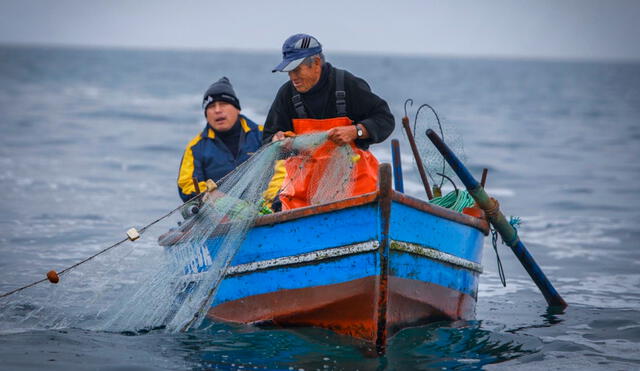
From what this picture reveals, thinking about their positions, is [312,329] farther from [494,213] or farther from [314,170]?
[494,213]

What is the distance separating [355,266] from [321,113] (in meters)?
1.16

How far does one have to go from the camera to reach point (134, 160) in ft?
66.7

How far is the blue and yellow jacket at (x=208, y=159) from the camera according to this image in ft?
24.1

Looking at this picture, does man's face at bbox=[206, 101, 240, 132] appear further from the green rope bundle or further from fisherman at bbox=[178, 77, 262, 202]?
the green rope bundle

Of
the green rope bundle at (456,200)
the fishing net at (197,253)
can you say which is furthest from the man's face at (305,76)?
the green rope bundle at (456,200)

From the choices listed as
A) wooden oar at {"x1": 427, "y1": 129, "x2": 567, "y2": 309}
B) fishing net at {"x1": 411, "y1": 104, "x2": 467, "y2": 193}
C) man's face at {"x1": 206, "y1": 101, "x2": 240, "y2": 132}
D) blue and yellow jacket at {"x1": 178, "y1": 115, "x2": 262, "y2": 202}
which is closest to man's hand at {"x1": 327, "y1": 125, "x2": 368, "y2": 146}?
wooden oar at {"x1": 427, "y1": 129, "x2": 567, "y2": 309}

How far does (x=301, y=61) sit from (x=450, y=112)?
34.7 meters

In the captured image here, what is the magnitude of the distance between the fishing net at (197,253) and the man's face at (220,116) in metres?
0.99

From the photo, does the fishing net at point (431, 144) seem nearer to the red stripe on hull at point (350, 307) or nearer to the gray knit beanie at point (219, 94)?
the red stripe on hull at point (350, 307)

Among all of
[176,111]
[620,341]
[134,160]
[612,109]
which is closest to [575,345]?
[620,341]

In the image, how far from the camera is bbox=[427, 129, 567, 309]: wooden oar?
6656 millimetres

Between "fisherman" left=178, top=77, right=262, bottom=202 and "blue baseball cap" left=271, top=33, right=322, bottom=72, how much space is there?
155cm

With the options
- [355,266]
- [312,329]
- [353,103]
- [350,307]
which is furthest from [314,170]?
[312,329]

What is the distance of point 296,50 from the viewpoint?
5.99 meters
